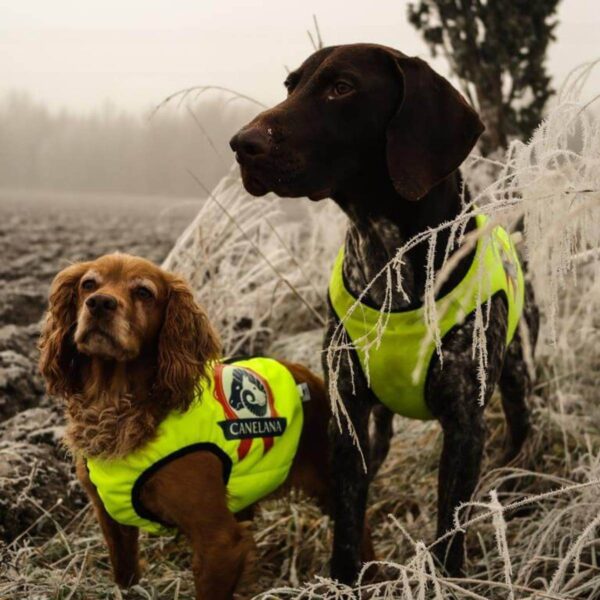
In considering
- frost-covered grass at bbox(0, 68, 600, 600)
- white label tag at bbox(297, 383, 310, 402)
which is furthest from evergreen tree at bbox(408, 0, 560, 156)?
white label tag at bbox(297, 383, 310, 402)

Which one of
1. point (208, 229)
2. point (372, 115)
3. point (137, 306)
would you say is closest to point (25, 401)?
point (208, 229)

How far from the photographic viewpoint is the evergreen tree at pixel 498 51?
592 cm

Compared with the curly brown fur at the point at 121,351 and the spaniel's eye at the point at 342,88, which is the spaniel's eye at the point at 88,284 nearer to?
the curly brown fur at the point at 121,351

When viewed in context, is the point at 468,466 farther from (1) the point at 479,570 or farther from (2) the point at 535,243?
(2) the point at 535,243

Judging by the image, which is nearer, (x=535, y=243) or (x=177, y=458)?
(x=535, y=243)

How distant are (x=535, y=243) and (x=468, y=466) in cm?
125

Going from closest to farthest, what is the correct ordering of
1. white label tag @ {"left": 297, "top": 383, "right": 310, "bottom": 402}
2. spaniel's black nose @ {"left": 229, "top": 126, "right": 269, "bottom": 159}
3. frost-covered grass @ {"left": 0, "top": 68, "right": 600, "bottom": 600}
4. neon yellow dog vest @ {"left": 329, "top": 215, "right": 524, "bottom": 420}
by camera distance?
frost-covered grass @ {"left": 0, "top": 68, "right": 600, "bottom": 600}, spaniel's black nose @ {"left": 229, "top": 126, "right": 269, "bottom": 159}, neon yellow dog vest @ {"left": 329, "top": 215, "right": 524, "bottom": 420}, white label tag @ {"left": 297, "top": 383, "right": 310, "bottom": 402}

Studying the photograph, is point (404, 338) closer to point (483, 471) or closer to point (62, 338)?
point (62, 338)

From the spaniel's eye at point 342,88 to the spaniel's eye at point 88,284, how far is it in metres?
0.97

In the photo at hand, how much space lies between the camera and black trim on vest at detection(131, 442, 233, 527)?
2.51 metres

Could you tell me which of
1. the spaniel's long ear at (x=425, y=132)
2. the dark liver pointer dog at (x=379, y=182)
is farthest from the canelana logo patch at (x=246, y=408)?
the spaniel's long ear at (x=425, y=132)

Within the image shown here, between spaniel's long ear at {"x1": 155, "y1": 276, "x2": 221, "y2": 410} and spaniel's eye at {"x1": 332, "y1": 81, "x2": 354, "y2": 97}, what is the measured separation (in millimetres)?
851

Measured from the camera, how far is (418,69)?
97.0 inches

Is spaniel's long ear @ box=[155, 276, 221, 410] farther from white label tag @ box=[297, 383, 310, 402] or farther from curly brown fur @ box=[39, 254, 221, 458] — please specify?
white label tag @ box=[297, 383, 310, 402]
